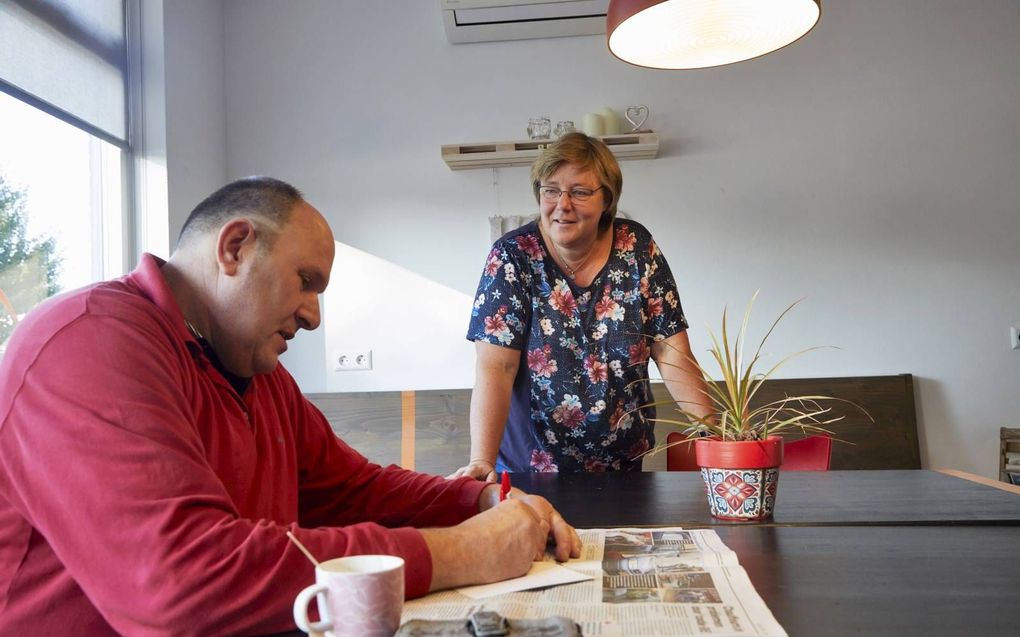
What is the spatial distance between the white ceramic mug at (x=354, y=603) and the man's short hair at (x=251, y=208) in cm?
54

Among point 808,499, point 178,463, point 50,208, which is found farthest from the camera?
point 50,208

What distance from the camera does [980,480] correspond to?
181 cm

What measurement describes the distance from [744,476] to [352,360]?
8.31 ft

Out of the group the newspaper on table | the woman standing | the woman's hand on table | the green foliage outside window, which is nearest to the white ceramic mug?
the newspaper on table

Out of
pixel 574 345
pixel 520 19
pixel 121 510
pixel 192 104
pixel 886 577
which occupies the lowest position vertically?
pixel 886 577

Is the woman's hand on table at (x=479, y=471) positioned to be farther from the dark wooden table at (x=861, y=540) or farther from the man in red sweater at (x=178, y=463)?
the man in red sweater at (x=178, y=463)

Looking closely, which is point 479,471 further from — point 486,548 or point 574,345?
point 486,548

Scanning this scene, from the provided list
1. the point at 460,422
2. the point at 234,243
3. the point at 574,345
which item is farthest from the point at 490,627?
the point at 460,422

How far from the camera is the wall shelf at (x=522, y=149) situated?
3.41m

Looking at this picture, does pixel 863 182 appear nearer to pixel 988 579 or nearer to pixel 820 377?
pixel 820 377

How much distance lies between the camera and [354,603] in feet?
2.52

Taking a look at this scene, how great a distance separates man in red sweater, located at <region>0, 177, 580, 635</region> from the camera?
33.3 inches

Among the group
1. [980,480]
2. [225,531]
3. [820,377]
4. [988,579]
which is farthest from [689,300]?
[225,531]

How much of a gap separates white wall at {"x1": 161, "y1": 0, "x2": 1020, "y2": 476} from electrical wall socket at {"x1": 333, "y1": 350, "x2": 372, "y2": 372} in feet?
0.15
